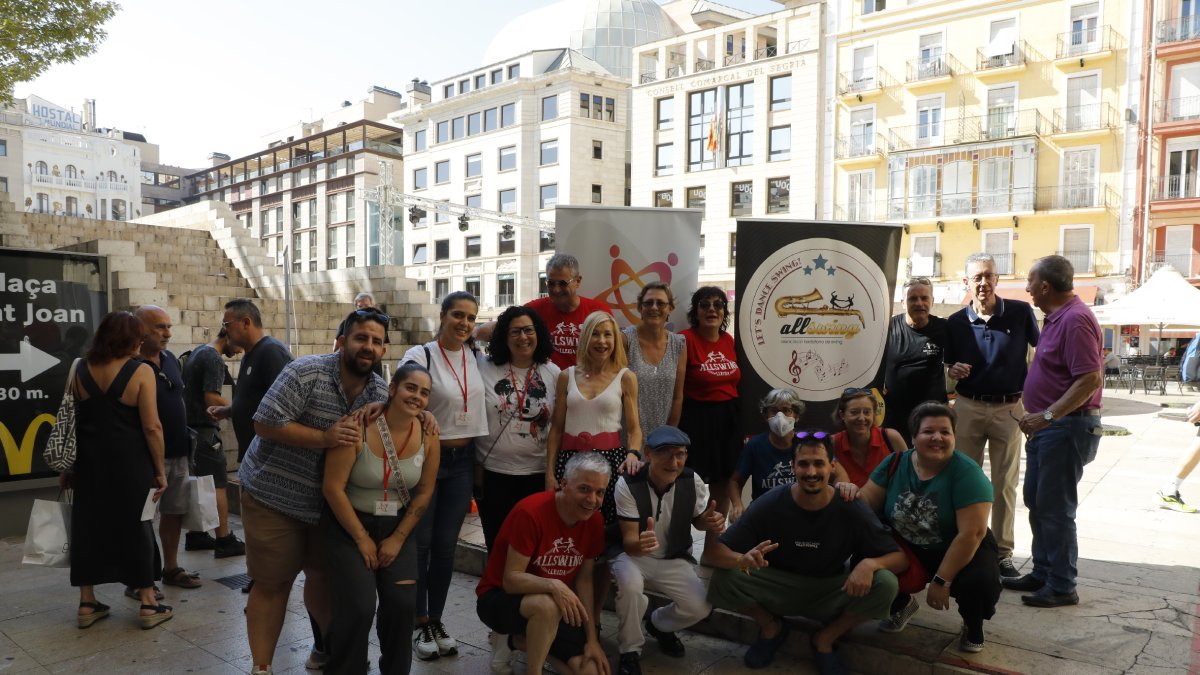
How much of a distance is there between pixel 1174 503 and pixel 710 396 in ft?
15.1

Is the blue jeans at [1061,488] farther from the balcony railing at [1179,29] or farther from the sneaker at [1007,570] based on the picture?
the balcony railing at [1179,29]

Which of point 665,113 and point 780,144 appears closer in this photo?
point 780,144

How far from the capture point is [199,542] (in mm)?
5801

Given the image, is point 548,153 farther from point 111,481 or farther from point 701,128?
point 111,481

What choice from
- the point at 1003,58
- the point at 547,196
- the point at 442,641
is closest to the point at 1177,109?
the point at 1003,58

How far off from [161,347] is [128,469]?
33.5 inches

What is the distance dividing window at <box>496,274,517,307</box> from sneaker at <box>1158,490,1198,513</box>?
4116 centimetres

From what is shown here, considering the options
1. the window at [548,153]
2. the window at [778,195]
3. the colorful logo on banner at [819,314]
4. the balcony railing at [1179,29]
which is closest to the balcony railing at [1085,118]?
the balcony railing at [1179,29]

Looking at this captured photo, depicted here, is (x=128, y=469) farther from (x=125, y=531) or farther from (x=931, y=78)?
(x=931, y=78)

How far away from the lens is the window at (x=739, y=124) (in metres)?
37.8

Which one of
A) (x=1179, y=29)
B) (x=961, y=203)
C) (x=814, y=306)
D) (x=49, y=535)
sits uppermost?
(x=1179, y=29)

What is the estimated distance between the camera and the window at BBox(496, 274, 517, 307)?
4669 cm

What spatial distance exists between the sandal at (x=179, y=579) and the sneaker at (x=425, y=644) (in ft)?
6.04

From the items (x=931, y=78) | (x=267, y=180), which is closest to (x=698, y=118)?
(x=931, y=78)
